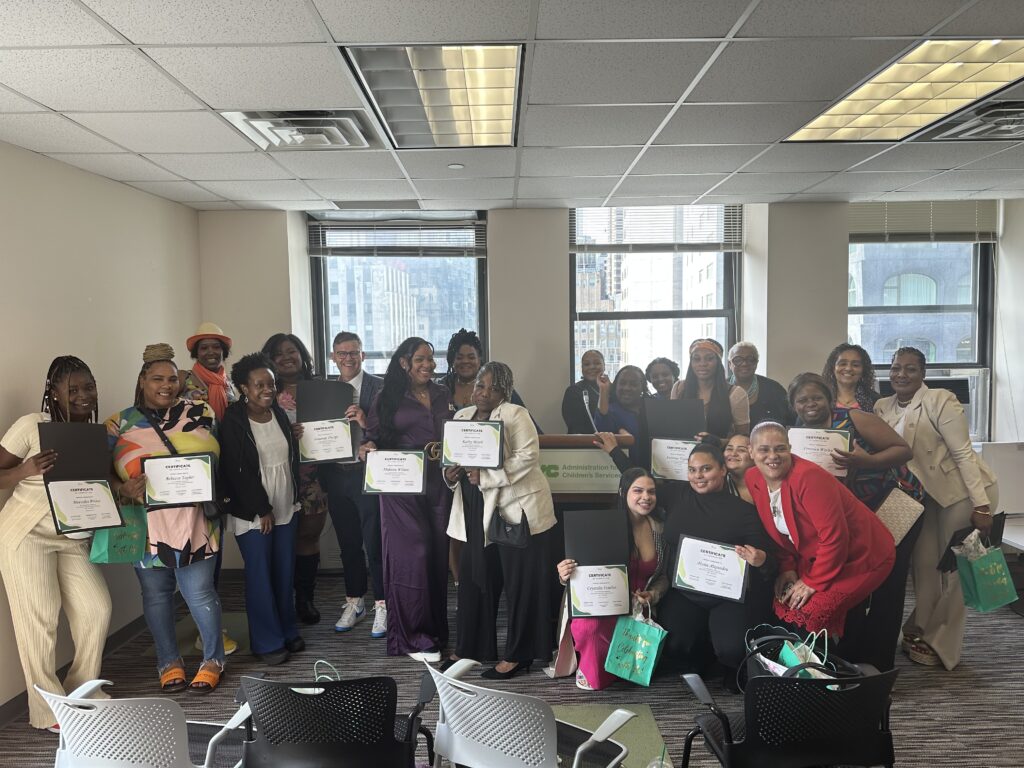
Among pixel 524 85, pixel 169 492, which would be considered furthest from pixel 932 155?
pixel 169 492

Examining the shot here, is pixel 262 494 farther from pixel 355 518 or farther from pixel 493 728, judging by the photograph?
pixel 493 728

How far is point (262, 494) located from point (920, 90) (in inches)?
145

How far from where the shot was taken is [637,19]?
2203 millimetres

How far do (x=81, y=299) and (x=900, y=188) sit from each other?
5477mm

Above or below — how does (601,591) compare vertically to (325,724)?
below

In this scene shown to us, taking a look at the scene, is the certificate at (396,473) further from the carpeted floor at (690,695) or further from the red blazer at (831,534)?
the red blazer at (831,534)

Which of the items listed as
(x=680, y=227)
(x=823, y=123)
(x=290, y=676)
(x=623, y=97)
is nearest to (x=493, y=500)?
(x=290, y=676)

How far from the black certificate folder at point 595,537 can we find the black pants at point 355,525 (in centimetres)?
134

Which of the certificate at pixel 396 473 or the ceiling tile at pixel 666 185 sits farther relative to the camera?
the ceiling tile at pixel 666 185

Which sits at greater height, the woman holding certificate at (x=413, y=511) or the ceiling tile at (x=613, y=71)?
the ceiling tile at (x=613, y=71)

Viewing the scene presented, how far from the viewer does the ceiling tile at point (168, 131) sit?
3021mm

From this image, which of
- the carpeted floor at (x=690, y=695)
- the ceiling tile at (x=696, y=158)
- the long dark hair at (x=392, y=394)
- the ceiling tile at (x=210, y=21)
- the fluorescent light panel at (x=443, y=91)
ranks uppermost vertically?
the fluorescent light panel at (x=443, y=91)

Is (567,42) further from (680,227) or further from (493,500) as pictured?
(680,227)

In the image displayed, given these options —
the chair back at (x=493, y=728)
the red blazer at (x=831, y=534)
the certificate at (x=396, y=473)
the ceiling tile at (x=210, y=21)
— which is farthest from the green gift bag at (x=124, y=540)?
the red blazer at (x=831, y=534)
